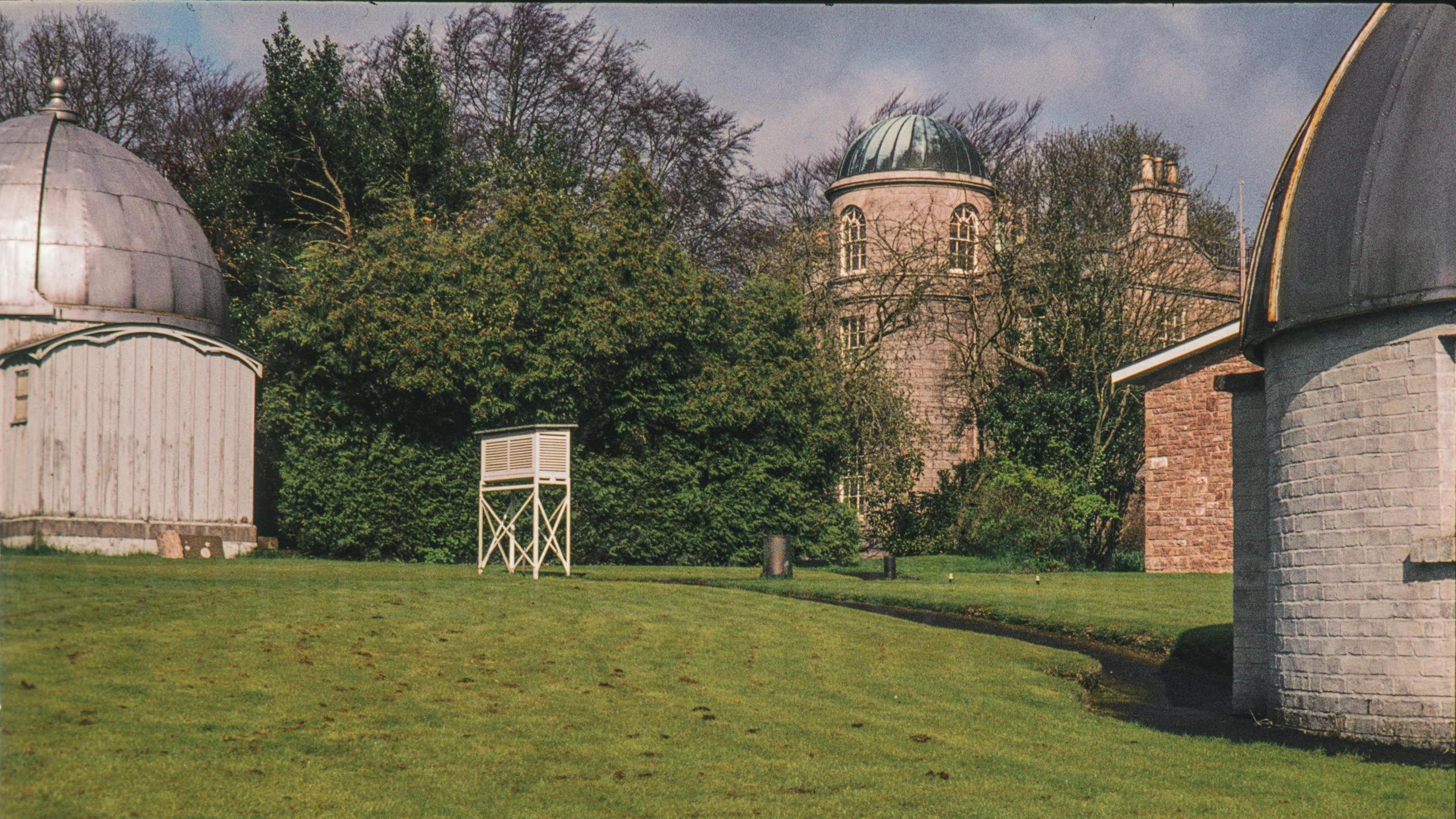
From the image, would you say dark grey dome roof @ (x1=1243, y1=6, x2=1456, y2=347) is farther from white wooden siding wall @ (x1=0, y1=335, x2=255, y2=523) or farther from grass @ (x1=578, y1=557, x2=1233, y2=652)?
white wooden siding wall @ (x1=0, y1=335, x2=255, y2=523)

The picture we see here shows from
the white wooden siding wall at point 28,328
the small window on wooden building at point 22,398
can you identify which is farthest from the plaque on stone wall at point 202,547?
the small window on wooden building at point 22,398

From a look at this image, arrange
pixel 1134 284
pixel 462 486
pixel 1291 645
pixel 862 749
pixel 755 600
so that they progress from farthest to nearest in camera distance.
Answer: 1. pixel 1134 284
2. pixel 462 486
3. pixel 755 600
4. pixel 1291 645
5. pixel 862 749

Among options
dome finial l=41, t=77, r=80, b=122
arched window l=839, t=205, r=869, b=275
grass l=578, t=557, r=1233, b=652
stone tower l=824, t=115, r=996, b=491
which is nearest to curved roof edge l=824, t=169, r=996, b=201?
stone tower l=824, t=115, r=996, b=491

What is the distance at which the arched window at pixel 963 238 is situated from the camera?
3750 centimetres

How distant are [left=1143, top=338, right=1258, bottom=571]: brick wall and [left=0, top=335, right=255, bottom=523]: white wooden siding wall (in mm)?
18301

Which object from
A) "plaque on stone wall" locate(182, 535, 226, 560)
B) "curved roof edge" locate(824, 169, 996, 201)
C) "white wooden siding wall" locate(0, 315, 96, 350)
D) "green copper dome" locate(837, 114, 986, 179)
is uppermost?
"green copper dome" locate(837, 114, 986, 179)

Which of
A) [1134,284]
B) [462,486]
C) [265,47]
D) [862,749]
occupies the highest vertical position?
[265,47]

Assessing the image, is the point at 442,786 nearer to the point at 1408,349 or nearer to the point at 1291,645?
the point at 1291,645

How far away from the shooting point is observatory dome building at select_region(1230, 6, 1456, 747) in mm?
11672

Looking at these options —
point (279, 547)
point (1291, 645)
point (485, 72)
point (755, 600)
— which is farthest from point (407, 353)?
point (1291, 645)

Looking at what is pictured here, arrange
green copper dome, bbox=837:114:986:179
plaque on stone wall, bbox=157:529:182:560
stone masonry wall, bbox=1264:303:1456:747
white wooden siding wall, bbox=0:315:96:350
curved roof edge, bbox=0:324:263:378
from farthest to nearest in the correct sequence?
green copper dome, bbox=837:114:986:179, plaque on stone wall, bbox=157:529:182:560, white wooden siding wall, bbox=0:315:96:350, curved roof edge, bbox=0:324:263:378, stone masonry wall, bbox=1264:303:1456:747

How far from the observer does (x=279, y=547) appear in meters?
25.7

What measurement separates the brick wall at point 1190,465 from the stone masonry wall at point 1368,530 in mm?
14908

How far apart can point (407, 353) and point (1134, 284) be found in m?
19.7
